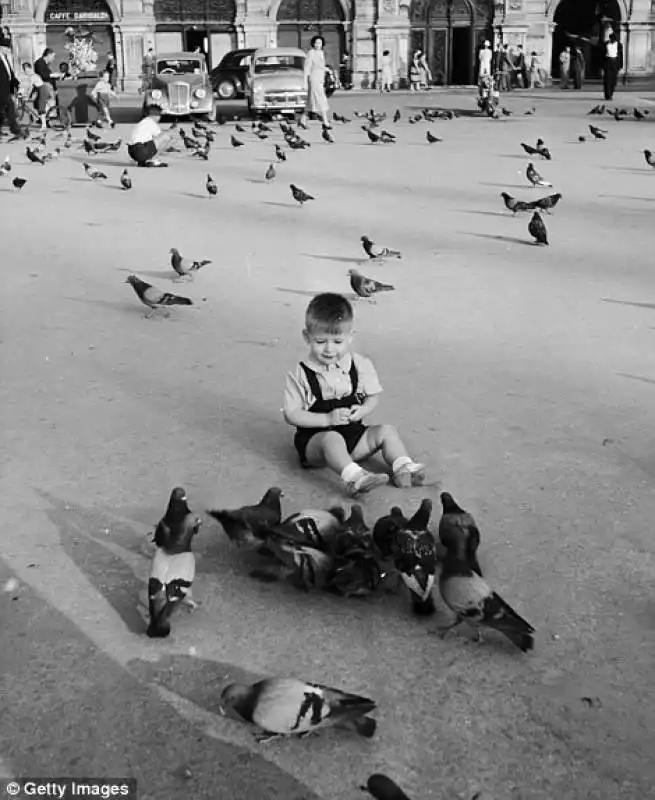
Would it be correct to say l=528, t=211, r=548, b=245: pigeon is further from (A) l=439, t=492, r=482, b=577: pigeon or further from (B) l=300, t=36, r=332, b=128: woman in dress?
(B) l=300, t=36, r=332, b=128: woman in dress

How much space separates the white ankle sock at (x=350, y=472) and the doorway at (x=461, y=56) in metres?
39.9

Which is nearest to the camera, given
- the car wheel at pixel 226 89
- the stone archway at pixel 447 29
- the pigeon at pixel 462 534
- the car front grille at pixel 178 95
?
the pigeon at pixel 462 534

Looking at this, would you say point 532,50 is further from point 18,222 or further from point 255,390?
point 255,390

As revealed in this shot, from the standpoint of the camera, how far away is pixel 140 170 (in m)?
15.5

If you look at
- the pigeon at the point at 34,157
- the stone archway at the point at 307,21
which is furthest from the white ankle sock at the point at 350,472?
the stone archway at the point at 307,21

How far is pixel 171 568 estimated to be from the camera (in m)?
3.00

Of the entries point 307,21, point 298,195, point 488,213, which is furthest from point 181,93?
point 307,21

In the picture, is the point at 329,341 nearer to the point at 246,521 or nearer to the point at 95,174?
the point at 246,521

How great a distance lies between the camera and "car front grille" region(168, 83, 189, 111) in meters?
24.5

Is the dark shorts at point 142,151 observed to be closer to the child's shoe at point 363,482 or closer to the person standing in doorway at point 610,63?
the child's shoe at point 363,482

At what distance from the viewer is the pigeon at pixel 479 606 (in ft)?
9.10

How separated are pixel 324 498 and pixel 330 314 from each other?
702mm

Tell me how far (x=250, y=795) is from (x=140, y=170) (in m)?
14.2

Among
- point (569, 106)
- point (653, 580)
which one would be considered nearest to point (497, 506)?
point (653, 580)
